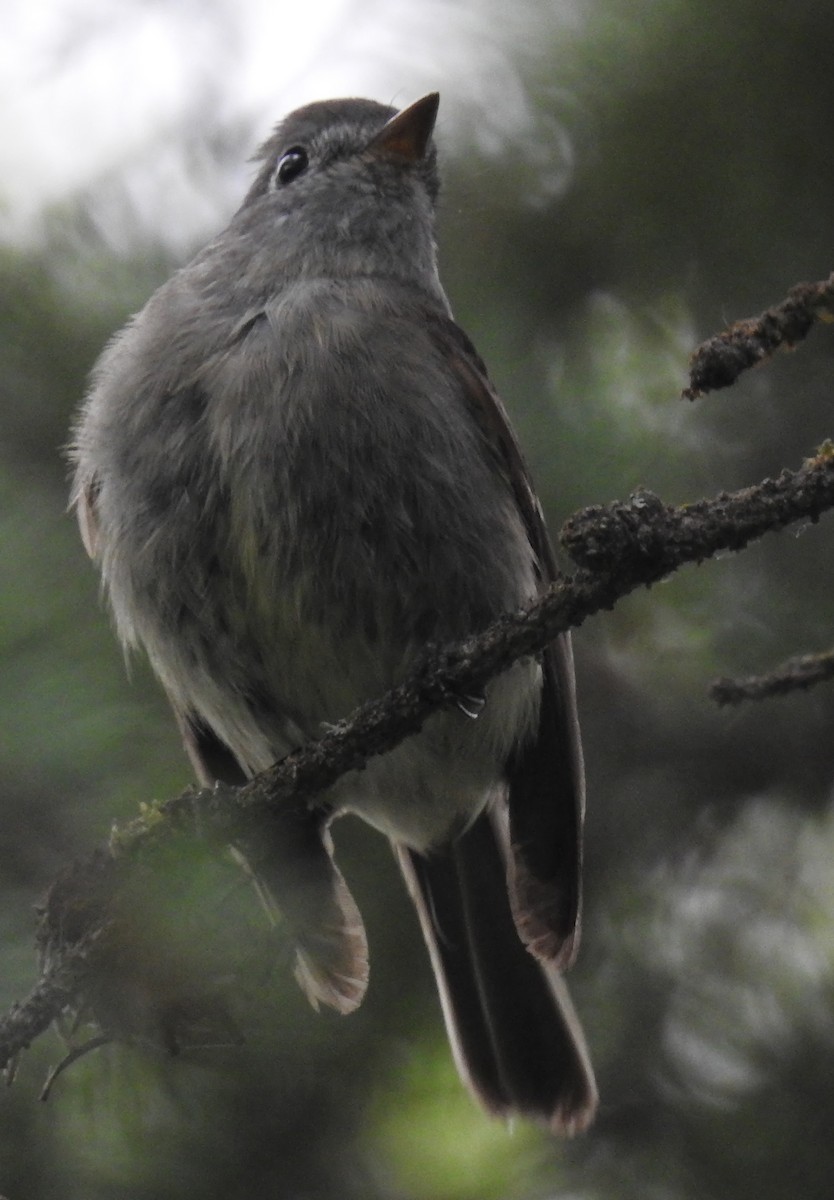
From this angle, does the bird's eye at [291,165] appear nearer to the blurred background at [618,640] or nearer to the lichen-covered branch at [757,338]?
the blurred background at [618,640]

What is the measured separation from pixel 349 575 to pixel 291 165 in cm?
141

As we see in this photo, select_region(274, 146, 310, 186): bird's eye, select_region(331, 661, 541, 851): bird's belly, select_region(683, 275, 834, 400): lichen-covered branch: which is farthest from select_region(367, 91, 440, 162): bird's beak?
select_region(683, 275, 834, 400): lichen-covered branch

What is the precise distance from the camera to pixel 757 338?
1.62 meters

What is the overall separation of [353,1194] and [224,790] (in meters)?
0.74

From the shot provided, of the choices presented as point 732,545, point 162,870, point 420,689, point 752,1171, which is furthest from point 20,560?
point 752,1171

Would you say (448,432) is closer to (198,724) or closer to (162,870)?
(198,724)

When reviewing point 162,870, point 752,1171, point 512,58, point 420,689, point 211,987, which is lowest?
point 752,1171

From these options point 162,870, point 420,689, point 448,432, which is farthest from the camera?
point 448,432

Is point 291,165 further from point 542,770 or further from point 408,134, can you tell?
point 542,770

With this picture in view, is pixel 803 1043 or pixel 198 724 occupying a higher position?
pixel 198 724

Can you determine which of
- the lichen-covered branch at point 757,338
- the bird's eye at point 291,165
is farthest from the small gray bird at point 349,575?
the lichen-covered branch at point 757,338

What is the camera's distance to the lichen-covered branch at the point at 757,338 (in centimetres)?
160

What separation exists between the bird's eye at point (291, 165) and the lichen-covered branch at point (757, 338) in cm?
224

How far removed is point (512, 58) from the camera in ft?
8.16
